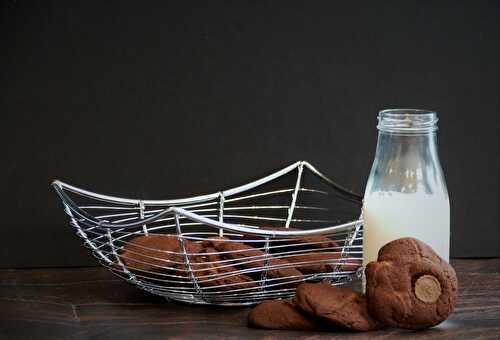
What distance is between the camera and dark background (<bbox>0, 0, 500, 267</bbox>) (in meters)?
1.34

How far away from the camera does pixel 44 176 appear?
1360 millimetres

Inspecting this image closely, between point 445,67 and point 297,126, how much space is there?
266mm

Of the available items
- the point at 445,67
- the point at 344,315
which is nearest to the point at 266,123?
the point at 445,67

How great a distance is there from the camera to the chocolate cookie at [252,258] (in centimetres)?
110

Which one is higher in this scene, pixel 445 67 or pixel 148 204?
pixel 445 67

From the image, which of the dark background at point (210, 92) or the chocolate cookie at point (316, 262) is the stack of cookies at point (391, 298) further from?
the dark background at point (210, 92)

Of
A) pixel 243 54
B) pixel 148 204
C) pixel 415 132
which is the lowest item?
pixel 148 204

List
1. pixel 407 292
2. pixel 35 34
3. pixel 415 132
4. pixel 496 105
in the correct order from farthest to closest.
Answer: pixel 496 105 → pixel 35 34 → pixel 415 132 → pixel 407 292

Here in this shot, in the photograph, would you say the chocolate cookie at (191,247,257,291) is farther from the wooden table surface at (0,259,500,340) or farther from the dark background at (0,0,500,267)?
the dark background at (0,0,500,267)

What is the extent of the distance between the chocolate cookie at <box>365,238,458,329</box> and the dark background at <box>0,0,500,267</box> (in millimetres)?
432

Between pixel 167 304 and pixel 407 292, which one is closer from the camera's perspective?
pixel 407 292

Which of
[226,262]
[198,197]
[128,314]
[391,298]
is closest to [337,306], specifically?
[391,298]

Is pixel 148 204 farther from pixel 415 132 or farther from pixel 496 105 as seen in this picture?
pixel 496 105

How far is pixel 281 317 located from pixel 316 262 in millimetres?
114
